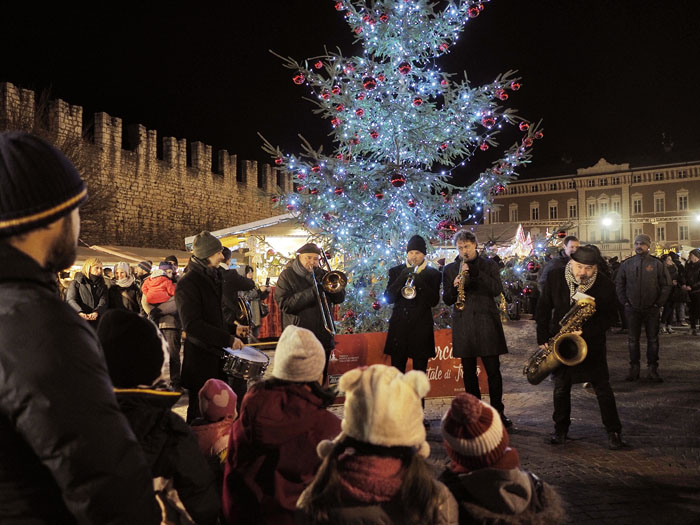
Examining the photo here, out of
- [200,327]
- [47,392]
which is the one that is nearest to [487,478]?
[47,392]

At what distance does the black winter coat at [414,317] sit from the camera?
554 cm

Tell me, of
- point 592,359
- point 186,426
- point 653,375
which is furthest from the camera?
point 653,375

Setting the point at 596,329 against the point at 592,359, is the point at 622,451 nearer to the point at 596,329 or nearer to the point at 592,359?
the point at 592,359

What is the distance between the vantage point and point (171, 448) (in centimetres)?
205

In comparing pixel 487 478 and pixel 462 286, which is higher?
pixel 462 286

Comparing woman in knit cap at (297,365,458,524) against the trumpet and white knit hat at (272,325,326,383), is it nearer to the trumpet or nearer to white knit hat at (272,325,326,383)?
white knit hat at (272,325,326,383)

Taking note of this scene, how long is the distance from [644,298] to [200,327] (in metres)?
6.40

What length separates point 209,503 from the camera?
2.09 m

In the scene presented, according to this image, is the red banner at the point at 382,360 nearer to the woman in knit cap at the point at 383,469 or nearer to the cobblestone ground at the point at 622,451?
the cobblestone ground at the point at 622,451

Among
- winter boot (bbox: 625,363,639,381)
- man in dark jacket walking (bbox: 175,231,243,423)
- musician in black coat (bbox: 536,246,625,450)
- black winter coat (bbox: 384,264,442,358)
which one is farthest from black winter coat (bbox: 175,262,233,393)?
winter boot (bbox: 625,363,639,381)

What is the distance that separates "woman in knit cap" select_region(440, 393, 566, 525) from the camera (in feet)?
6.33

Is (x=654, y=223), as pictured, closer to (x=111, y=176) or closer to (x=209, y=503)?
(x=111, y=176)

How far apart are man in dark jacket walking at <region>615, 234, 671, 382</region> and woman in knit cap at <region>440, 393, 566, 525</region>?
21.3 feet

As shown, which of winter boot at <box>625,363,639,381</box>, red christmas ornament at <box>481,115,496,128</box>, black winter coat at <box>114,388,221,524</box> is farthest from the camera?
winter boot at <box>625,363,639,381</box>
